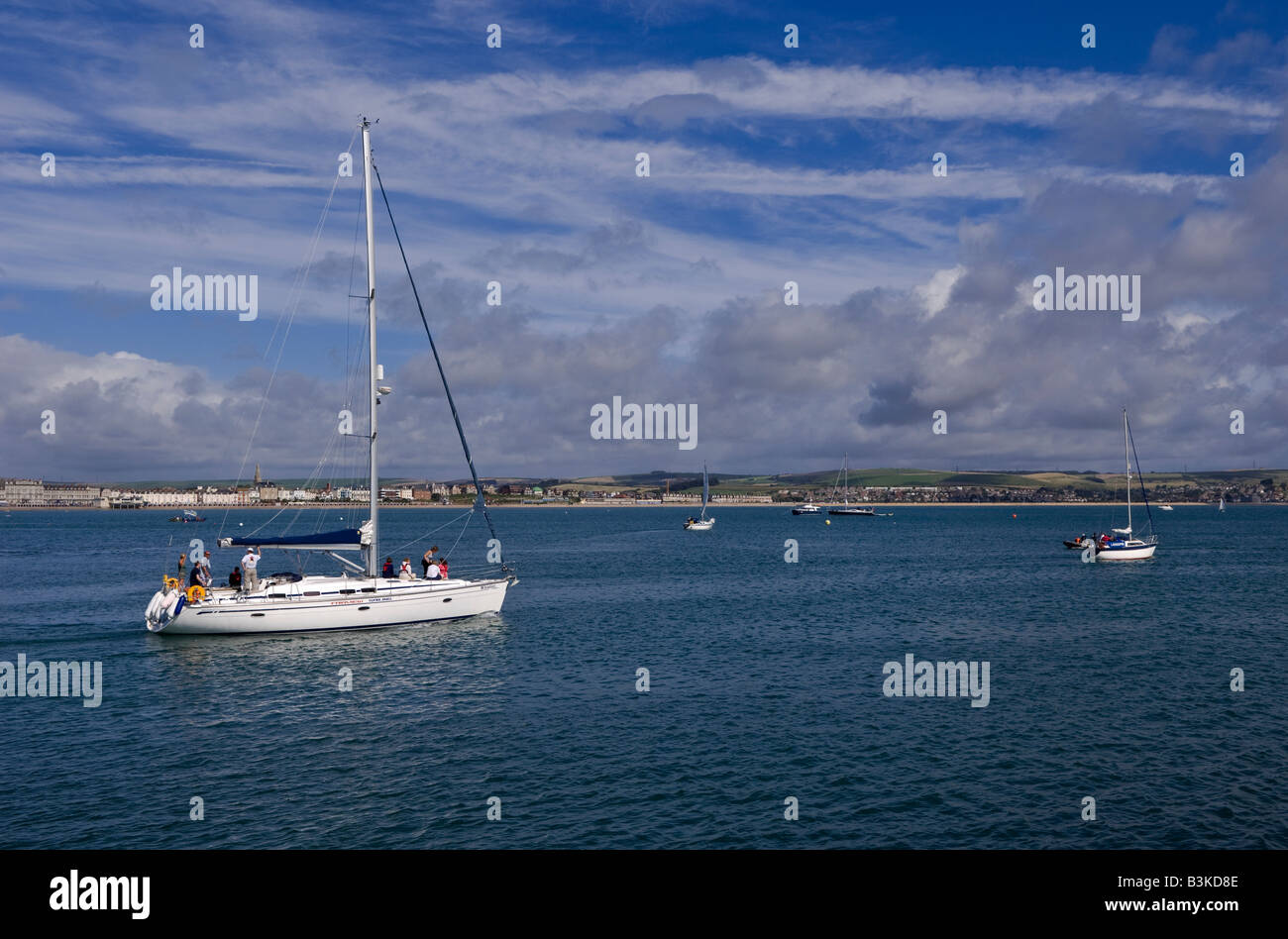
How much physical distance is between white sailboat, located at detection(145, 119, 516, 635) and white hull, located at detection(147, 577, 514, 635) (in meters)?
0.04

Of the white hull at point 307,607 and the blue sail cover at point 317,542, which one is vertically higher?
→ the blue sail cover at point 317,542

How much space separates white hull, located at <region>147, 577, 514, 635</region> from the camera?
39.0m

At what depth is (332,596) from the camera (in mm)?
39781

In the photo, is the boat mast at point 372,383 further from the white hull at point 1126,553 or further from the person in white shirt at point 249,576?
the white hull at point 1126,553

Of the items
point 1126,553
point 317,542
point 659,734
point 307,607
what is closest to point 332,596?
point 307,607

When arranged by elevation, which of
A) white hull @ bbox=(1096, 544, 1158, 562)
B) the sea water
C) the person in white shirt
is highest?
the person in white shirt

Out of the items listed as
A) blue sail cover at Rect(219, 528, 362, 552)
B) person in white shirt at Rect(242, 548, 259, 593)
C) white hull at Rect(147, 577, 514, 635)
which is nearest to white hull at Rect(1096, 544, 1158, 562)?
white hull at Rect(147, 577, 514, 635)

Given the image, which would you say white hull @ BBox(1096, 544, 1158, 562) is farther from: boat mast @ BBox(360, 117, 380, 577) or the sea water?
boat mast @ BBox(360, 117, 380, 577)

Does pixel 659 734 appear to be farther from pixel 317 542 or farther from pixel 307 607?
pixel 317 542

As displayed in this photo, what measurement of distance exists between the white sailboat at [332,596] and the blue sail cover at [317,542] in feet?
0.15

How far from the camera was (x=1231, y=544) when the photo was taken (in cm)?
12100

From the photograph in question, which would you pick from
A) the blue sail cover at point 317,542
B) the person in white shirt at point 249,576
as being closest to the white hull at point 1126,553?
the blue sail cover at point 317,542

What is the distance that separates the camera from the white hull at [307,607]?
1535 inches
